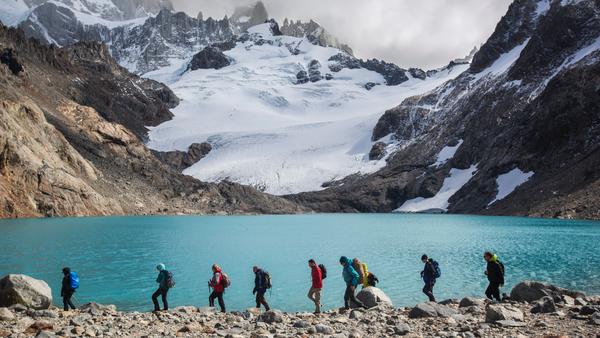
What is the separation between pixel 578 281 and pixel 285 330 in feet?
65.9

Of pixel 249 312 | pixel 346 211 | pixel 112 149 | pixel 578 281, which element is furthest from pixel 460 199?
pixel 249 312

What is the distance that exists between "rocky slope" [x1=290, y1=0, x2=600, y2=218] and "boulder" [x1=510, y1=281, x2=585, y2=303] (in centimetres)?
7322

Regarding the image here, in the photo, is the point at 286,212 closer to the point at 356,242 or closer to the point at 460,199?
the point at 460,199

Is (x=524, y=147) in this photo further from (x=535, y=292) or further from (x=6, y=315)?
(x=6, y=315)

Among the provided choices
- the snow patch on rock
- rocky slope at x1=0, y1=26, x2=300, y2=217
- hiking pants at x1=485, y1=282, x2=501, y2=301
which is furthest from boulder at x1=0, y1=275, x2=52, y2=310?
the snow patch on rock

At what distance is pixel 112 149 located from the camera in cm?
14488

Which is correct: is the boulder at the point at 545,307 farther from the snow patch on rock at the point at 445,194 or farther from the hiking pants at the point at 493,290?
the snow patch on rock at the point at 445,194

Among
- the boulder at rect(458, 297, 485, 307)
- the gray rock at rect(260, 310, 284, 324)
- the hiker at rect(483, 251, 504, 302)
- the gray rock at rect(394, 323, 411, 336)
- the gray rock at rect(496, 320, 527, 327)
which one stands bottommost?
the gray rock at rect(260, 310, 284, 324)

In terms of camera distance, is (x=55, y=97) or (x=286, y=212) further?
(x=286, y=212)

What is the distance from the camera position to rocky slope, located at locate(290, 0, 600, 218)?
108 meters

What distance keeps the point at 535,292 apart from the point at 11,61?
484 ft

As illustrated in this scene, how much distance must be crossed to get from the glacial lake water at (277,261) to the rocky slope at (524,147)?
1890 inches

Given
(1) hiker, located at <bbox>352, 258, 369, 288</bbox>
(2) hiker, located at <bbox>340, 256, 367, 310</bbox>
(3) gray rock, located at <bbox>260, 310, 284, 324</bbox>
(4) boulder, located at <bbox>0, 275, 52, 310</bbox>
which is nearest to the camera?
(3) gray rock, located at <bbox>260, 310, 284, 324</bbox>

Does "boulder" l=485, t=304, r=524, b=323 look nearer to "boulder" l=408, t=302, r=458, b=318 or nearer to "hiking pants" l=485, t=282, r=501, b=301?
"boulder" l=408, t=302, r=458, b=318
